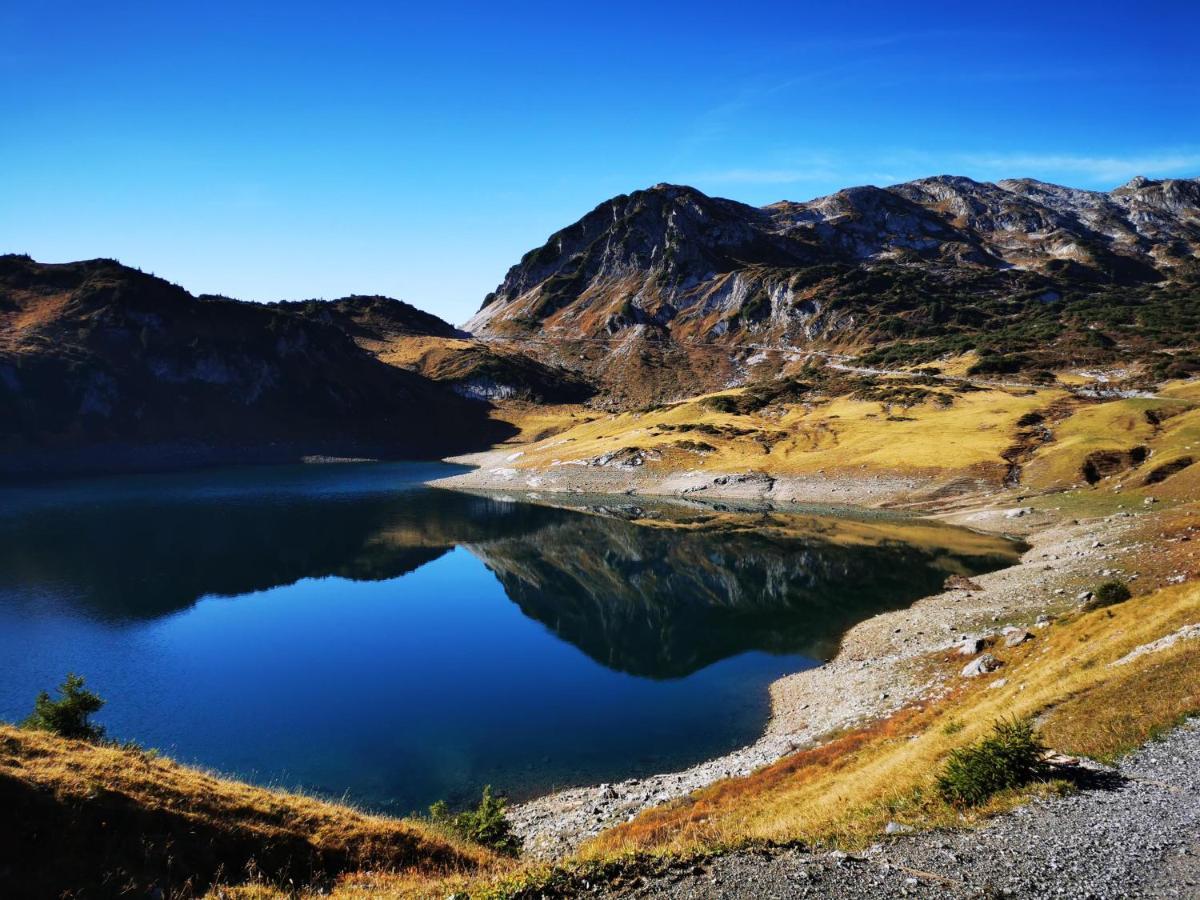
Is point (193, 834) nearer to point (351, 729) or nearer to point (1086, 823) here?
point (1086, 823)

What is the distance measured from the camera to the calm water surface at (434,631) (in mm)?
35344

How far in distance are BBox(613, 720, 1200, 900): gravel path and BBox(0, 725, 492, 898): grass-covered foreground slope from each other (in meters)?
8.57

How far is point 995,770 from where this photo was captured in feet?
49.0

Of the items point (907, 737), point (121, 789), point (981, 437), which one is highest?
point (981, 437)

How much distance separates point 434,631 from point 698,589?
28125 mm

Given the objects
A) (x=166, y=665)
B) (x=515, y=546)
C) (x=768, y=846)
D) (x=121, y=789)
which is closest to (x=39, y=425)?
(x=515, y=546)

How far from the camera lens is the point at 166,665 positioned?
47750mm

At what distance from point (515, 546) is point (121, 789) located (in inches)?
3147

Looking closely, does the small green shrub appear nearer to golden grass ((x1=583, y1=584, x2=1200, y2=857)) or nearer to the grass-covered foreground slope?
golden grass ((x1=583, y1=584, x2=1200, y2=857))

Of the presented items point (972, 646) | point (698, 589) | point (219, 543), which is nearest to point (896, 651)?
point (972, 646)

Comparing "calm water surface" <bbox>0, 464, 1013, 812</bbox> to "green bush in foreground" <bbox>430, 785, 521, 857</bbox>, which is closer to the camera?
"green bush in foreground" <bbox>430, 785, 521, 857</bbox>

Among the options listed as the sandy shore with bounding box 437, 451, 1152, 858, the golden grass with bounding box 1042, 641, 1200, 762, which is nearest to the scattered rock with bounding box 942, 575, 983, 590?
the sandy shore with bounding box 437, 451, 1152, 858

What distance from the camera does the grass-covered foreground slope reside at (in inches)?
497

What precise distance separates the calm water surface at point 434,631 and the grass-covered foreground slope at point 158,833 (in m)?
13.9
